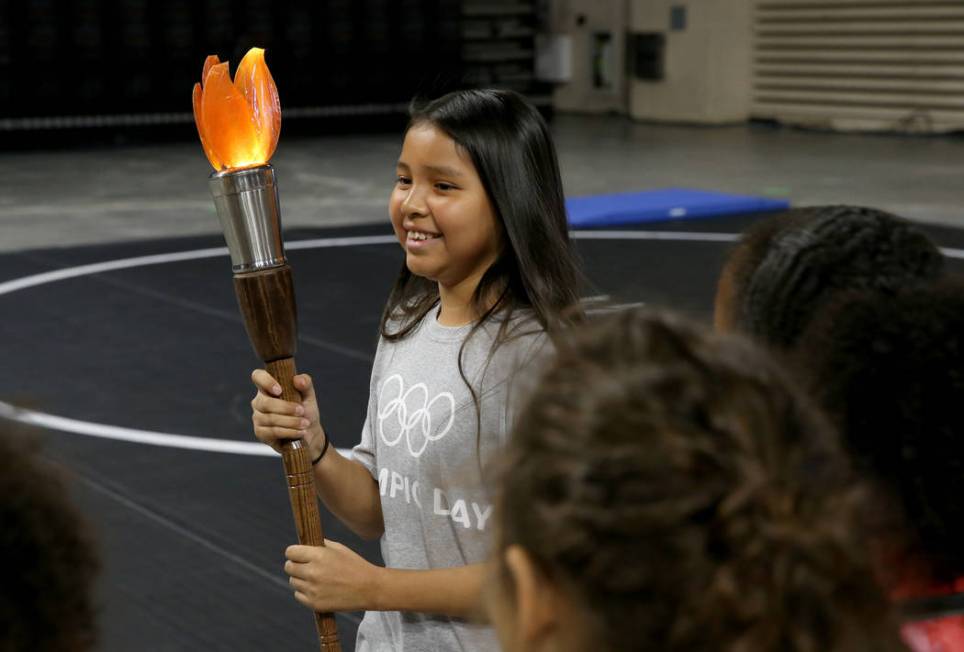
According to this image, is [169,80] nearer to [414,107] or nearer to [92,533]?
[414,107]

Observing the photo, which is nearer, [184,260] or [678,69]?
[184,260]

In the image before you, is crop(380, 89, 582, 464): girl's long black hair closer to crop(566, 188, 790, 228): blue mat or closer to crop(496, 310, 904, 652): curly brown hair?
crop(496, 310, 904, 652): curly brown hair

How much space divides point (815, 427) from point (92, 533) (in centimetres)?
48

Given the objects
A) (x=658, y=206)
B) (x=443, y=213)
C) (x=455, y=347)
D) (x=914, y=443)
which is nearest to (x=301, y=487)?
(x=455, y=347)

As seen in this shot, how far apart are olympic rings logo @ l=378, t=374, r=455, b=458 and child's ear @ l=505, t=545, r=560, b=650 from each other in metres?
1.13

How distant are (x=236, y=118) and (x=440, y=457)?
0.54m

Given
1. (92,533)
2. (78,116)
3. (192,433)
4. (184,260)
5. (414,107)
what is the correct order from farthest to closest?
1. (78,116)
2. (184,260)
3. (192,433)
4. (414,107)
5. (92,533)

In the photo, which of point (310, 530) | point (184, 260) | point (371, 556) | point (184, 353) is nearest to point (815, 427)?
point (310, 530)

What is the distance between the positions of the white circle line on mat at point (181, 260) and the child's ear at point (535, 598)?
3.97 metres

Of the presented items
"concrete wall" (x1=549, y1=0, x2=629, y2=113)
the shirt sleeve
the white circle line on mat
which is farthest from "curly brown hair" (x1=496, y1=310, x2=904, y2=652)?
"concrete wall" (x1=549, y1=0, x2=629, y2=113)

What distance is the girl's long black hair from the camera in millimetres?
2080

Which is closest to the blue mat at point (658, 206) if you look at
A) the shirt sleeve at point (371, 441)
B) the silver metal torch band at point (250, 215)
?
the shirt sleeve at point (371, 441)

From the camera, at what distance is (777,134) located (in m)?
17.8

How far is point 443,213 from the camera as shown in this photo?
6.86 feet
